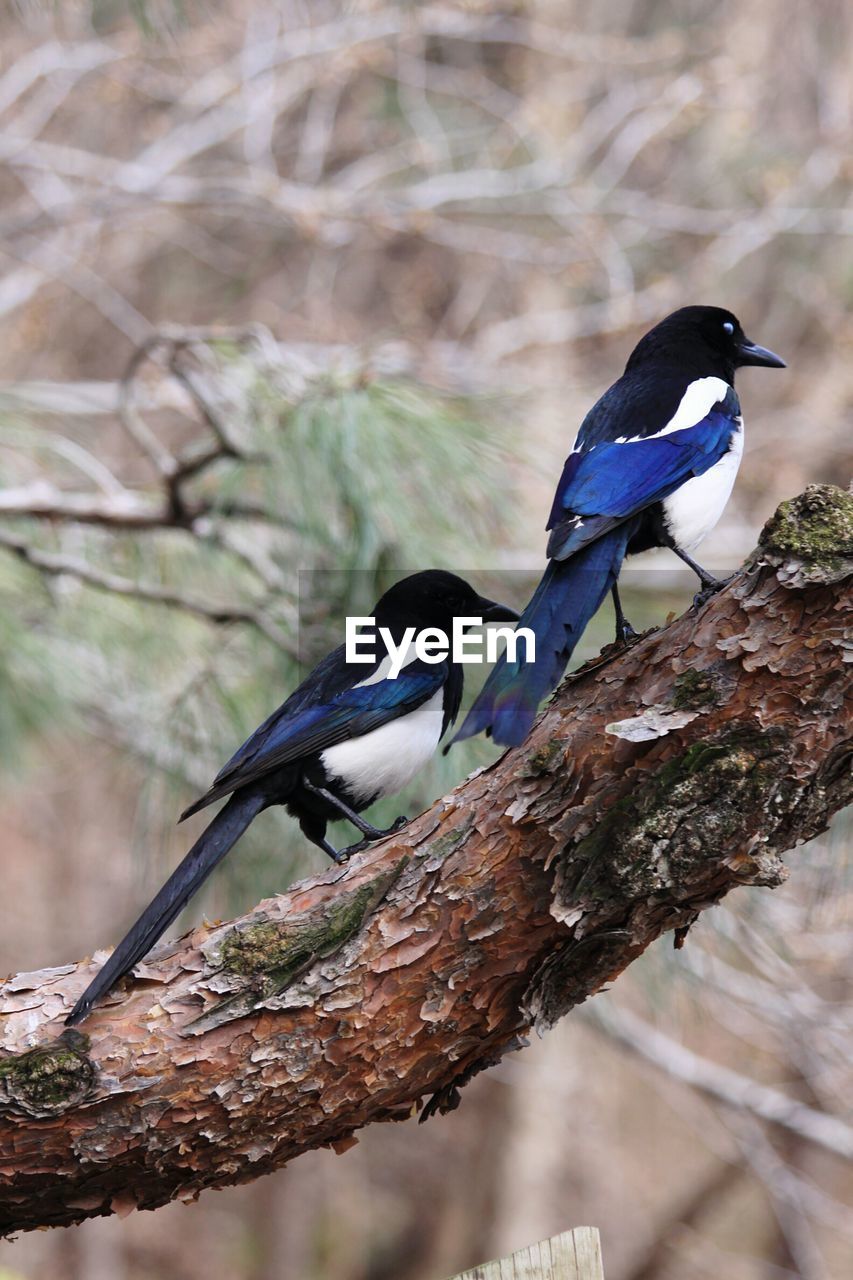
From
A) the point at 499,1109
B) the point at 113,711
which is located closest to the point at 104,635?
the point at 113,711

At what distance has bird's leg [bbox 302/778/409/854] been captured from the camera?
56.4 inches

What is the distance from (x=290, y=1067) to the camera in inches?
53.9

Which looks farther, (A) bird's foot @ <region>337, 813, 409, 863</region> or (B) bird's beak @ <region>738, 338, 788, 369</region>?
(B) bird's beak @ <region>738, 338, 788, 369</region>

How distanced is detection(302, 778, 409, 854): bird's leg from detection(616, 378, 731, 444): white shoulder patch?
0.44 m

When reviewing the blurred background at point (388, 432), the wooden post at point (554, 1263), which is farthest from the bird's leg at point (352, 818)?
the blurred background at point (388, 432)

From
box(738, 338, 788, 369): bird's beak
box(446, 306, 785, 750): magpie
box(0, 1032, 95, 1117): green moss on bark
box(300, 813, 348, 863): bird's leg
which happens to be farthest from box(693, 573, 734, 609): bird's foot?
box(0, 1032, 95, 1117): green moss on bark

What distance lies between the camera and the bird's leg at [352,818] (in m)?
1.43

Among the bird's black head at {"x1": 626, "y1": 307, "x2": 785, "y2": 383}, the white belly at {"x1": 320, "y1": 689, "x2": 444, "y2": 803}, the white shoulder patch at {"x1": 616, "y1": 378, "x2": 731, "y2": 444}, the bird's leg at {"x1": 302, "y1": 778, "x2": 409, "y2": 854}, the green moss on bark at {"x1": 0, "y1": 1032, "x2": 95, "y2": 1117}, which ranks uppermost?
the bird's black head at {"x1": 626, "y1": 307, "x2": 785, "y2": 383}

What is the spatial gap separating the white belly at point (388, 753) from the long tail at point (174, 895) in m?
0.09

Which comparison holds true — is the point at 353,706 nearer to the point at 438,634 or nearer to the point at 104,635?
the point at 438,634

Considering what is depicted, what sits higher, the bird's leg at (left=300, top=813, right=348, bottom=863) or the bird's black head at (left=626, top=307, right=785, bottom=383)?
the bird's black head at (left=626, top=307, right=785, bottom=383)

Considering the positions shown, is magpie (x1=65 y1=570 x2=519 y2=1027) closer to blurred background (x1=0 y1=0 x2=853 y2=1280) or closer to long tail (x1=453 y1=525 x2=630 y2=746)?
long tail (x1=453 y1=525 x2=630 y2=746)

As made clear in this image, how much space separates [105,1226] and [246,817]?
5610 millimetres

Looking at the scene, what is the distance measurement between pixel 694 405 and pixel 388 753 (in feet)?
1.46
